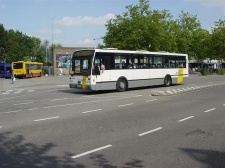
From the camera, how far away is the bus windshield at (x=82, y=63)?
1772 cm

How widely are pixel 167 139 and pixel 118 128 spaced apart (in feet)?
5.37

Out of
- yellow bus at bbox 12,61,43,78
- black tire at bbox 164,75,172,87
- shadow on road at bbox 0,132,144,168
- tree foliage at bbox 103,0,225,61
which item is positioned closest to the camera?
shadow on road at bbox 0,132,144,168

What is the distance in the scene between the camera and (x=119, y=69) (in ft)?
63.3

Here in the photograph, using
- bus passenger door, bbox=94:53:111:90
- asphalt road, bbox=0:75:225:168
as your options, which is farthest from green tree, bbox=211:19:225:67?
asphalt road, bbox=0:75:225:168

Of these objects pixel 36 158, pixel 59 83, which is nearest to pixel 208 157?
pixel 36 158

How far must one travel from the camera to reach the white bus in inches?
698

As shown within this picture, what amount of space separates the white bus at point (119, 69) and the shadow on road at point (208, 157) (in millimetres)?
11845

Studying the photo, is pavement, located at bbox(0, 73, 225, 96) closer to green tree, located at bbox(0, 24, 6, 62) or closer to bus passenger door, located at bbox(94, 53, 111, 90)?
bus passenger door, located at bbox(94, 53, 111, 90)

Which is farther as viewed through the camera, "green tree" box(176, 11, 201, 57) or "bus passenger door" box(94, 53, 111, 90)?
"green tree" box(176, 11, 201, 57)

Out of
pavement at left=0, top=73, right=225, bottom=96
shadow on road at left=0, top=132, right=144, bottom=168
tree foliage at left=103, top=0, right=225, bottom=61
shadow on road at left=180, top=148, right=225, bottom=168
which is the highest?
tree foliage at left=103, top=0, right=225, bottom=61

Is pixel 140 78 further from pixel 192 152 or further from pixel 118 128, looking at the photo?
pixel 192 152

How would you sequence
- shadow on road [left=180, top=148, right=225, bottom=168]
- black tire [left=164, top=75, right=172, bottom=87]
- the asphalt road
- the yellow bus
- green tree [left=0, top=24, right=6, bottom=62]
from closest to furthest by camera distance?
shadow on road [left=180, top=148, right=225, bottom=168] → the asphalt road → black tire [left=164, top=75, right=172, bottom=87] → the yellow bus → green tree [left=0, top=24, right=6, bottom=62]

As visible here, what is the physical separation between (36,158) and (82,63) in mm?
12950

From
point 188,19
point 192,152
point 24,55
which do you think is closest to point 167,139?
point 192,152
